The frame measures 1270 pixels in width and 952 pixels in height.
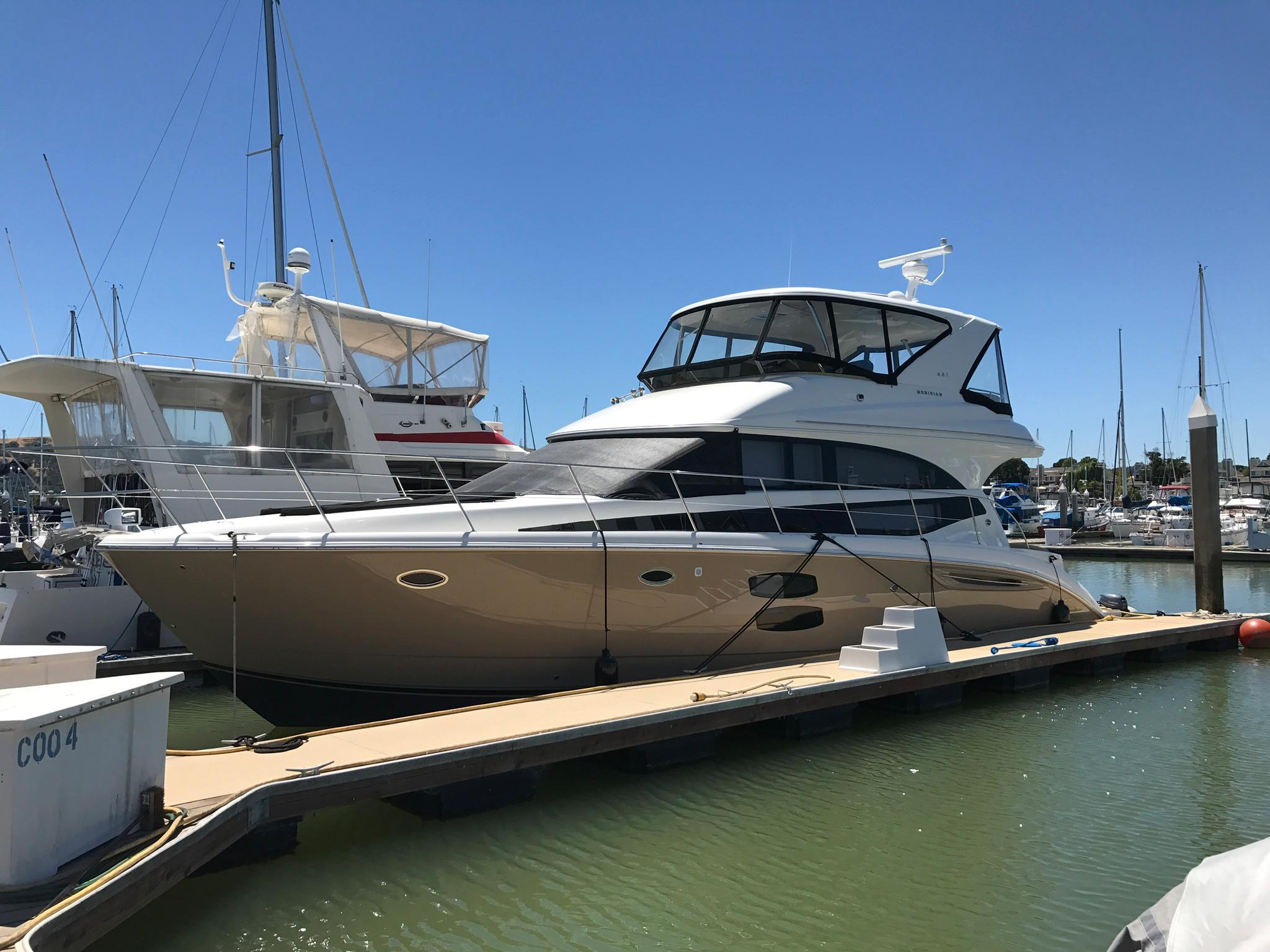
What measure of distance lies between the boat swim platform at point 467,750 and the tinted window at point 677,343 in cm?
392

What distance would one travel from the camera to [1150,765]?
7.34 meters

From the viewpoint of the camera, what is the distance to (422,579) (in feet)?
21.9

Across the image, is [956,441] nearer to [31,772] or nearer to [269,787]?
[269,787]

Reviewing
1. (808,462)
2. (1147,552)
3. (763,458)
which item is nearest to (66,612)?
(763,458)

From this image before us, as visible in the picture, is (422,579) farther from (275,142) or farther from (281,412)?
(275,142)

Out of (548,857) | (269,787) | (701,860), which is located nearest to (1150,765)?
(701,860)

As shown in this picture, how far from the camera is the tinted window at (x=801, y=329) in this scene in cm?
1015

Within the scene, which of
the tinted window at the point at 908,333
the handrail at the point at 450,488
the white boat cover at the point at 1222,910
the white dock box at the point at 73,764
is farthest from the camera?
the tinted window at the point at 908,333

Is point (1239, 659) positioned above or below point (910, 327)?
below

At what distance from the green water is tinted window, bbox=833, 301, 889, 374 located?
4.19 metres

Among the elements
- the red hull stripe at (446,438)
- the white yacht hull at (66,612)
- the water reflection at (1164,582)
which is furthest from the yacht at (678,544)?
the water reflection at (1164,582)

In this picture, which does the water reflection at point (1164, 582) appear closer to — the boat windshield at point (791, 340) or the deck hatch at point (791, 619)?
the boat windshield at point (791, 340)

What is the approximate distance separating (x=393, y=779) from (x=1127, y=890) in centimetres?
420

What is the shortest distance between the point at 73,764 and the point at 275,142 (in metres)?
16.2
